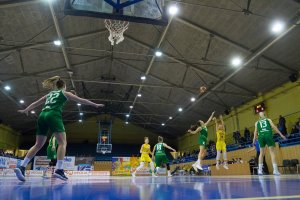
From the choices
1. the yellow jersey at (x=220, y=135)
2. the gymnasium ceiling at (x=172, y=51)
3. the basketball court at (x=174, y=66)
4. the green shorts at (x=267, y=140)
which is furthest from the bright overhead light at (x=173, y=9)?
the green shorts at (x=267, y=140)

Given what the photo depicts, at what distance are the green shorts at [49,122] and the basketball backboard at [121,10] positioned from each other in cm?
367

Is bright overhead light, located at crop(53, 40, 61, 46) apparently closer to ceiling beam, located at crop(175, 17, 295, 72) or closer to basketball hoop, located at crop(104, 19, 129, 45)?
basketball hoop, located at crop(104, 19, 129, 45)

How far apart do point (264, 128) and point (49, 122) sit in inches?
269

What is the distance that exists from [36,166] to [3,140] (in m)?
5.20

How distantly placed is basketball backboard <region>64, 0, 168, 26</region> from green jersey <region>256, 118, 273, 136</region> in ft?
14.9

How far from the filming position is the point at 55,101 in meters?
4.82

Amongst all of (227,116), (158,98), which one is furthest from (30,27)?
(227,116)

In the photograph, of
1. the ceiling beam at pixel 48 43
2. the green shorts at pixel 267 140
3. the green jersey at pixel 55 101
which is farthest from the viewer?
the ceiling beam at pixel 48 43

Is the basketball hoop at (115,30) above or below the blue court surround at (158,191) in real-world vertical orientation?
above

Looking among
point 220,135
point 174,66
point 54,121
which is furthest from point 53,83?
point 174,66

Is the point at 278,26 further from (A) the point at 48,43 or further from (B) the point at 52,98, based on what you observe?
(A) the point at 48,43

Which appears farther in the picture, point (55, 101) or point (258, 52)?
point (258, 52)

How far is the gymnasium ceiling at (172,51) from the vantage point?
13.1 meters

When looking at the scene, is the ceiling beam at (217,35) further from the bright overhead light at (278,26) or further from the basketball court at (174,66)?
the bright overhead light at (278,26)
